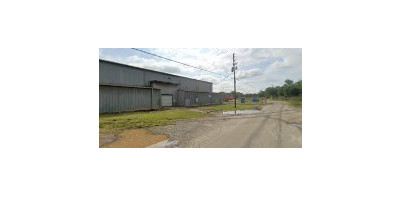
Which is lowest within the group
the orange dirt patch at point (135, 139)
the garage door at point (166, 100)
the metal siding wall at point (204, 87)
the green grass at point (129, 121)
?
the orange dirt patch at point (135, 139)

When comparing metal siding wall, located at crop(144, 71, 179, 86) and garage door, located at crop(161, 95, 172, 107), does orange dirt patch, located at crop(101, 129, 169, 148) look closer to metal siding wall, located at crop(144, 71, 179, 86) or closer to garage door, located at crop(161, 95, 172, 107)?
metal siding wall, located at crop(144, 71, 179, 86)

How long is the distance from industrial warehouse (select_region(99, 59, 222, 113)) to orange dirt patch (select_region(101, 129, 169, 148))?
5.68 metres

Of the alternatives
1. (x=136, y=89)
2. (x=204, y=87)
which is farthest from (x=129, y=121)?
(x=204, y=87)

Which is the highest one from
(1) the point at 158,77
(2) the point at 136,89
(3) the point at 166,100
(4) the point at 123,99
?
(1) the point at 158,77

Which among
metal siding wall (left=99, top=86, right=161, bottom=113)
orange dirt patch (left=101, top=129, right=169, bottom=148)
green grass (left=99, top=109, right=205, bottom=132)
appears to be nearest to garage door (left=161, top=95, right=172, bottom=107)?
metal siding wall (left=99, top=86, right=161, bottom=113)

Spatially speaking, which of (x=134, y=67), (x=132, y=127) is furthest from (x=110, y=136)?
(x=134, y=67)

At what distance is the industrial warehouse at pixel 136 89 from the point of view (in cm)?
1146

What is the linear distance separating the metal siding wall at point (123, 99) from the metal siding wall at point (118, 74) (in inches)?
25.9

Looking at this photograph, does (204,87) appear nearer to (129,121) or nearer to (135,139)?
(129,121)

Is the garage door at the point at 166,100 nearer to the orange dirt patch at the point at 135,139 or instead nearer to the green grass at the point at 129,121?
the green grass at the point at 129,121

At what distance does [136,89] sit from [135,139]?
807cm

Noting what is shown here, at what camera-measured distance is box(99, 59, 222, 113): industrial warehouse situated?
11.5 metres

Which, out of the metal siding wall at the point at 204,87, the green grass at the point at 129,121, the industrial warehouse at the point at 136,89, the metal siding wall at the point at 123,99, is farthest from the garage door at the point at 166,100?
the green grass at the point at 129,121

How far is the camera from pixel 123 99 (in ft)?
39.7
